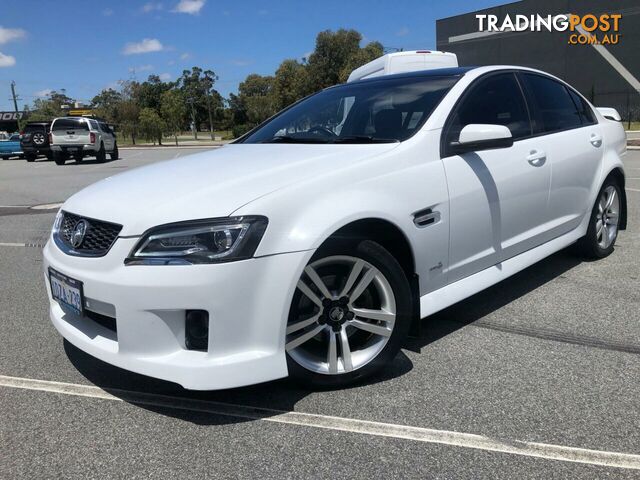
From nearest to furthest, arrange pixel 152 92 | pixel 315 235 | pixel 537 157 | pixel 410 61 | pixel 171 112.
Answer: pixel 315 235
pixel 537 157
pixel 410 61
pixel 171 112
pixel 152 92

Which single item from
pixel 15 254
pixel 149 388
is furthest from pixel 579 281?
pixel 15 254

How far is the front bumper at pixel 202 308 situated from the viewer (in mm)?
2355

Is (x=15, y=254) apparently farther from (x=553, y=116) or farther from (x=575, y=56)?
(x=575, y=56)

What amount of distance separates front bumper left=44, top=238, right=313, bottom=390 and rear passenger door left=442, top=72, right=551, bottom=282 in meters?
1.19

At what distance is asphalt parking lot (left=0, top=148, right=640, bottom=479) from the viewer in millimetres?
2256

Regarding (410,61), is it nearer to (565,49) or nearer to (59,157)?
(59,157)

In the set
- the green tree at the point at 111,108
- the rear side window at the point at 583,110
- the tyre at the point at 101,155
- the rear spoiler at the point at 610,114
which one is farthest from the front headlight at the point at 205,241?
the green tree at the point at 111,108

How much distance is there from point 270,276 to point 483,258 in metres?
1.64

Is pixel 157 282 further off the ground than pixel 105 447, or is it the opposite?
pixel 157 282

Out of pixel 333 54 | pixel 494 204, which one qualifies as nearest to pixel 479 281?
pixel 494 204

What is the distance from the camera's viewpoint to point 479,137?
10.4ft

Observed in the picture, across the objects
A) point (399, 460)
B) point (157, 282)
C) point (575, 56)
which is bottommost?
point (399, 460)

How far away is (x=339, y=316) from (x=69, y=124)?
21686 mm

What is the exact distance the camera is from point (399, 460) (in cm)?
227
